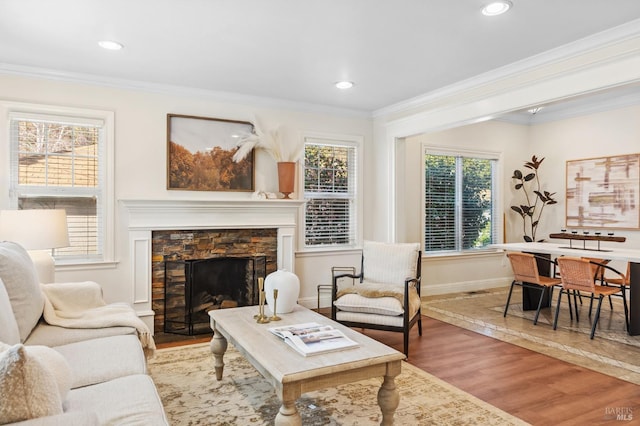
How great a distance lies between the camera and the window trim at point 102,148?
3.81 m

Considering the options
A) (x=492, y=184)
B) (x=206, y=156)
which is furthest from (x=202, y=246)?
(x=492, y=184)

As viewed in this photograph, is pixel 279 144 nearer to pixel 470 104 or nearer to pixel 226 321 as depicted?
pixel 470 104

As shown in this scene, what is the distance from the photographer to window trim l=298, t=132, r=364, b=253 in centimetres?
520

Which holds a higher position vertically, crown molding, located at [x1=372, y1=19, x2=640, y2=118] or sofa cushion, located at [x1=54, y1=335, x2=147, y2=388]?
crown molding, located at [x1=372, y1=19, x2=640, y2=118]

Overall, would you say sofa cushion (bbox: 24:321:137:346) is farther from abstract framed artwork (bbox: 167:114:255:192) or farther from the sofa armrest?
abstract framed artwork (bbox: 167:114:255:192)

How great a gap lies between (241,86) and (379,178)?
212 cm

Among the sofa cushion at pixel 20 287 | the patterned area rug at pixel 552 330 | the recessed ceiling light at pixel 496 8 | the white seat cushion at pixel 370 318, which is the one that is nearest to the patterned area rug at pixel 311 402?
the white seat cushion at pixel 370 318

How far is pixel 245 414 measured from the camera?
254cm

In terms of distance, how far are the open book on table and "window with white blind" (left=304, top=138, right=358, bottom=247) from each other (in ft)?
8.81

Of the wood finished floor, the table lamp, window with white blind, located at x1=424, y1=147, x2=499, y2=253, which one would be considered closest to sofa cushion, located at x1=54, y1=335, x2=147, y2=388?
the table lamp

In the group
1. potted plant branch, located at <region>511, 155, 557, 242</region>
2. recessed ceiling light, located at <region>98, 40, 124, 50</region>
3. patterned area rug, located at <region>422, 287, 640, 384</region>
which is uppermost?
recessed ceiling light, located at <region>98, 40, 124, 50</region>

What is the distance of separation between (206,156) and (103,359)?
9.38 feet

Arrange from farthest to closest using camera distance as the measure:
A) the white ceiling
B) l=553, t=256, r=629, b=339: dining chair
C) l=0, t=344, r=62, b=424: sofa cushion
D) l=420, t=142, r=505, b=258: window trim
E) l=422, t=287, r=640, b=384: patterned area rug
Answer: l=420, t=142, r=505, b=258: window trim → l=553, t=256, r=629, b=339: dining chair → l=422, t=287, r=640, b=384: patterned area rug → the white ceiling → l=0, t=344, r=62, b=424: sofa cushion

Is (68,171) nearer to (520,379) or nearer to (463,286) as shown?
(520,379)
